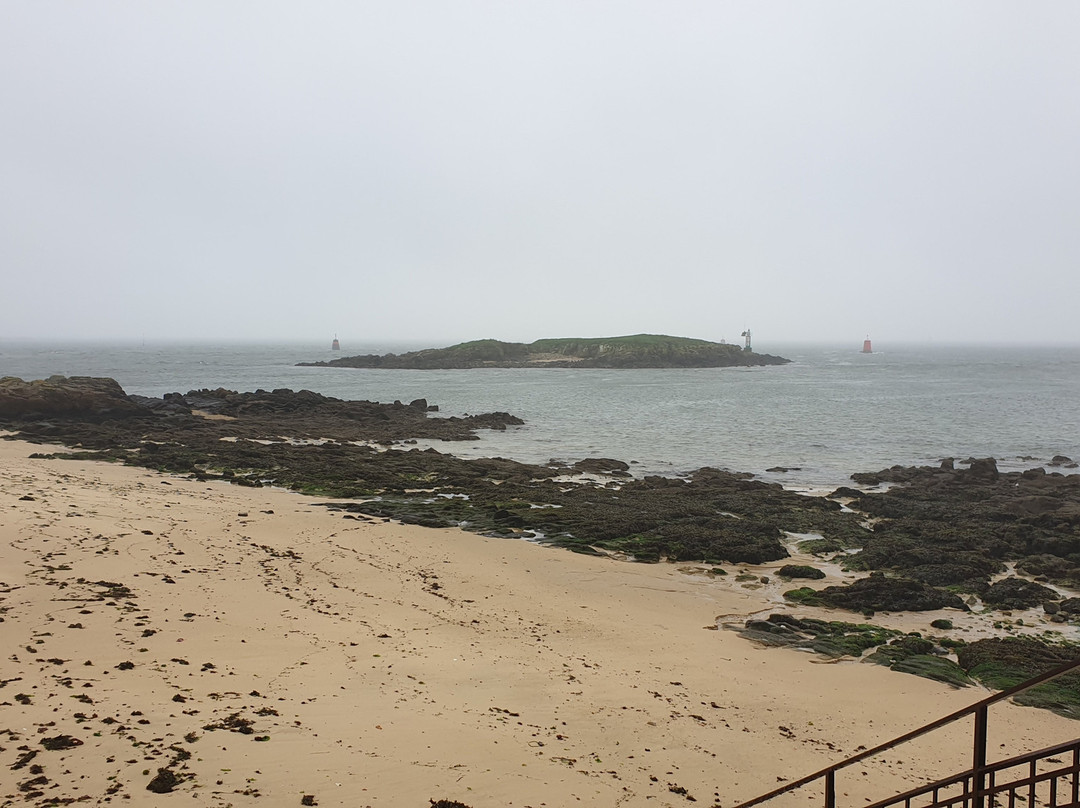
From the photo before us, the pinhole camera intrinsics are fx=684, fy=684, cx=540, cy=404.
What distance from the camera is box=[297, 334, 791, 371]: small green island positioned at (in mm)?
102000

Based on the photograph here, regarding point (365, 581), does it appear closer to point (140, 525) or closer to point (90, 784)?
point (140, 525)

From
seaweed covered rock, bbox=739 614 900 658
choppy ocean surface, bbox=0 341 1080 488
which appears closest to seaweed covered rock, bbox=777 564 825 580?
seaweed covered rock, bbox=739 614 900 658

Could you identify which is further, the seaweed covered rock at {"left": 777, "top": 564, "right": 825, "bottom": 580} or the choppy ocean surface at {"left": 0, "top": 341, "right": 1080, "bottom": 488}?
the choppy ocean surface at {"left": 0, "top": 341, "right": 1080, "bottom": 488}

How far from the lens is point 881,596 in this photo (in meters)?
12.1

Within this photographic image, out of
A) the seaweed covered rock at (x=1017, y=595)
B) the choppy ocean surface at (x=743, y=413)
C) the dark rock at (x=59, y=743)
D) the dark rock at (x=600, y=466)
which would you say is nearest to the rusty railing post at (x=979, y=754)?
the dark rock at (x=59, y=743)

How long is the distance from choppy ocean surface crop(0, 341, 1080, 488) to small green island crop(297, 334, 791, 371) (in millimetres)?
18099

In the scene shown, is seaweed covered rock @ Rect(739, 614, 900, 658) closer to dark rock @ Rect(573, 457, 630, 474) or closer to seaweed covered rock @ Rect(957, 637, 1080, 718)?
seaweed covered rock @ Rect(957, 637, 1080, 718)

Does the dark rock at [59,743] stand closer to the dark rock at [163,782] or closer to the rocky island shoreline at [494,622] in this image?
the rocky island shoreline at [494,622]

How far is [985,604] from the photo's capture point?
1212 centimetres

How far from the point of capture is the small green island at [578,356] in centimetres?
10200

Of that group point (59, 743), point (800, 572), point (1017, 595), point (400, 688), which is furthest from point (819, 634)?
point (59, 743)

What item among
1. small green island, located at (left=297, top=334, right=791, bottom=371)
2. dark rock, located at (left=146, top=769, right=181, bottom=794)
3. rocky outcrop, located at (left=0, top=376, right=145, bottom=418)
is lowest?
dark rock, located at (left=146, top=769, right=181, bottom=794)

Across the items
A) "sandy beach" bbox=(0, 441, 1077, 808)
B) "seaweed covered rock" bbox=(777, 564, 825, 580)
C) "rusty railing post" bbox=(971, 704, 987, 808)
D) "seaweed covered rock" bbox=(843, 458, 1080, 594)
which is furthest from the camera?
"seaweed covered rock" bbox=(843, 458, 1080, 594)

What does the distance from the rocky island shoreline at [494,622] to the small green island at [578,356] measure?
81.0m
